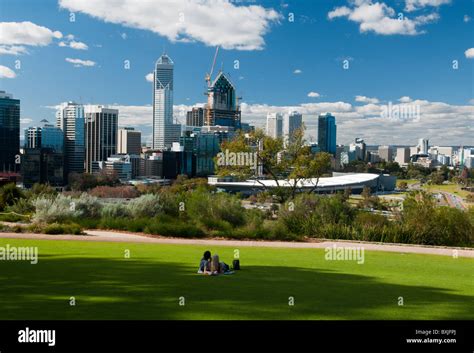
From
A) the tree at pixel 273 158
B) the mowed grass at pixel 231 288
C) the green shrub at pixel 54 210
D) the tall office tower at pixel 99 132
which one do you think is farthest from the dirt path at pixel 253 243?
the tall office tower at pixel 99 132

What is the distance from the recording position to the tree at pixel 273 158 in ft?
82.1

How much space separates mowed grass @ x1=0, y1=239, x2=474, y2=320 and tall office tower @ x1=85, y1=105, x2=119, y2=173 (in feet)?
273

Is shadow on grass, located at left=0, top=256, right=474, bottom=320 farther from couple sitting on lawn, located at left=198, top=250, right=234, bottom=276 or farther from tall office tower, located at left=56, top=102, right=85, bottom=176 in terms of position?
tall office tower, located at left=56, top=102, right=85, bottom=176

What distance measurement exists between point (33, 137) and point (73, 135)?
7608 mm

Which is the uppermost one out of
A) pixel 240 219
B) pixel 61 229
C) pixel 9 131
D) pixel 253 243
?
pixel 9 131

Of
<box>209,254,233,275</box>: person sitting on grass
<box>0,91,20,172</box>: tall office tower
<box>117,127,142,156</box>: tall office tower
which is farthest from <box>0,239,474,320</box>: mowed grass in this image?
<box>117,127,142,156</box>: tall office tower

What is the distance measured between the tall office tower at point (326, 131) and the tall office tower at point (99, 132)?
4450 centimetres

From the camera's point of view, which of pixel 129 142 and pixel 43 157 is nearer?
pixel 43 157

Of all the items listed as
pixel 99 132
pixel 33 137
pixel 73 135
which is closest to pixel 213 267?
pixel 33 137

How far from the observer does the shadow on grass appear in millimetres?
6742

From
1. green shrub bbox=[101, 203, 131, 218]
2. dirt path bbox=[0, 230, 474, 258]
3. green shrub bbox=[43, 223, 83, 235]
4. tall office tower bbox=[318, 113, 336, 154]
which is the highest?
tall office tower bbox=[318, 113, 336, 154]

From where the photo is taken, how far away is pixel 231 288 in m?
8.43

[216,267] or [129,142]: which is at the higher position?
[129,142]

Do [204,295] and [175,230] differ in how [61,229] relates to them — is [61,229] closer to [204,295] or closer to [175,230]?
[175,230]
